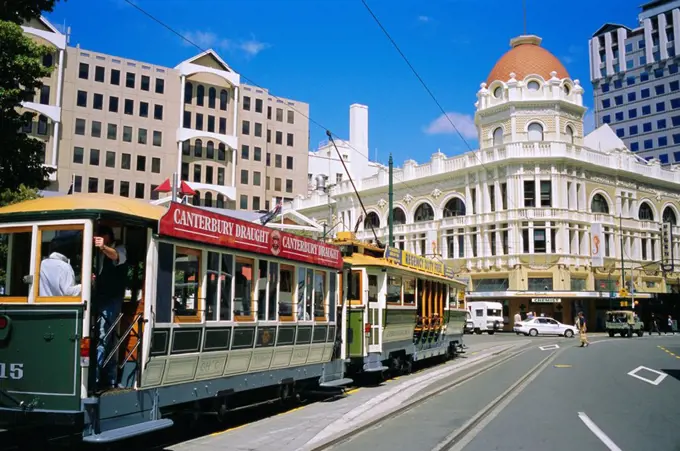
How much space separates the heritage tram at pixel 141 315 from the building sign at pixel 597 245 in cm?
4665

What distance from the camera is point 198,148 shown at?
6066 cm

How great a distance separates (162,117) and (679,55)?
79.5 m

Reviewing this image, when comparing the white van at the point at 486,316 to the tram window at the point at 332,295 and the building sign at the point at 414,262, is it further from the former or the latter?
the tram window at the point at 332,295

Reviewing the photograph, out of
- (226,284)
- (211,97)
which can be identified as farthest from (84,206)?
(211,97)

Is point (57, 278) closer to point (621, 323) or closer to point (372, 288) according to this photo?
point (372, 288)

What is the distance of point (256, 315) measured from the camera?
34.7 feet

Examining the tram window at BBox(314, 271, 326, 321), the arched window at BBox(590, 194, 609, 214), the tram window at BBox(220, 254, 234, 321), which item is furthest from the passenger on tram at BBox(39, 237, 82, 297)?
the arched window at BBox(590, 194, 609, 214)

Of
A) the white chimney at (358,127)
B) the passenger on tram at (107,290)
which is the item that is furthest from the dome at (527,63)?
the passenger on tram at (107,290)

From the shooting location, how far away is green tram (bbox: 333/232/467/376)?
15.1 metres

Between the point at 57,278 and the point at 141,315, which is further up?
the point at 57,278

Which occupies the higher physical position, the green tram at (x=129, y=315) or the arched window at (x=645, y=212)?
A: the arched window at (x=645, y=212)

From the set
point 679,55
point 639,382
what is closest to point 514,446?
point 639,382

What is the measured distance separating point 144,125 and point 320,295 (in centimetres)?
4809

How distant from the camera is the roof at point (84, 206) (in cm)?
774
